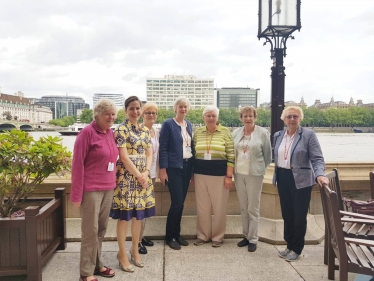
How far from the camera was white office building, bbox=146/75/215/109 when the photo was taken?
36.8 metres

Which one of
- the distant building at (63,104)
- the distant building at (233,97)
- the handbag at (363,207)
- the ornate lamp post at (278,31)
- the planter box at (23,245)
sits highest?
the distant building at (63,104)

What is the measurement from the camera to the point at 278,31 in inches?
197

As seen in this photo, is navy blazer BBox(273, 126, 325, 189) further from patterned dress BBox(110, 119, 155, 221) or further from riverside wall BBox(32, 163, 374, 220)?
patterned dress BBox(110, 119, 155, 221)

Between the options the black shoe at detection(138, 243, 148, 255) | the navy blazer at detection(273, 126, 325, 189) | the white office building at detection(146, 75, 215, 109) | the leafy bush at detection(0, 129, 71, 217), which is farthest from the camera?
the white office building at detection(146, 75, 215, 109)

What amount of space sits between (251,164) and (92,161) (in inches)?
73.9

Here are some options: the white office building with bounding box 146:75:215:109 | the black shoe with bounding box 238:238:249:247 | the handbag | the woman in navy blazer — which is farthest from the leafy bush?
the white office building with bounding box 146:75:215:109

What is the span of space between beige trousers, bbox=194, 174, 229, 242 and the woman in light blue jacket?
240 millimetres

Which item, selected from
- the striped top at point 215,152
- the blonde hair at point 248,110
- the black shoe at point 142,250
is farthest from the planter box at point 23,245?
the blonde hair at point 248,110

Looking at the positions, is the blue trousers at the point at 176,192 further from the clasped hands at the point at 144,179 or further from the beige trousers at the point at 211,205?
the clasped hands at the point at 144,179

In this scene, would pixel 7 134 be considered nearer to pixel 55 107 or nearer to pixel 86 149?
pixel 86 149

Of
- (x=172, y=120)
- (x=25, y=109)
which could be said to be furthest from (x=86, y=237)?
(x=25, y=109)

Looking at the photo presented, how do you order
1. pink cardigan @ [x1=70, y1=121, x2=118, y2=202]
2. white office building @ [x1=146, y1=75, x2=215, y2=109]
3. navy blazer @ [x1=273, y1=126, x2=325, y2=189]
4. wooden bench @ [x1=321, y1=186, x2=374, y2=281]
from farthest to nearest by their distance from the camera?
white office building @ [x1=146, y1=75, x2=215, y2=109] < navy blazer @ [x1=273, y1=126, x2=325, y2=189] < pink cardigan @ [x1=70, y1=121, x2=118, y2=202] < wooden bench @ [x1=321, y1=186, x2=374, y2=281]

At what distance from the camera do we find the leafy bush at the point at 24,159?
310 centimetres

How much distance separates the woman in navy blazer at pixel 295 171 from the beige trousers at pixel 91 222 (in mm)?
1927
